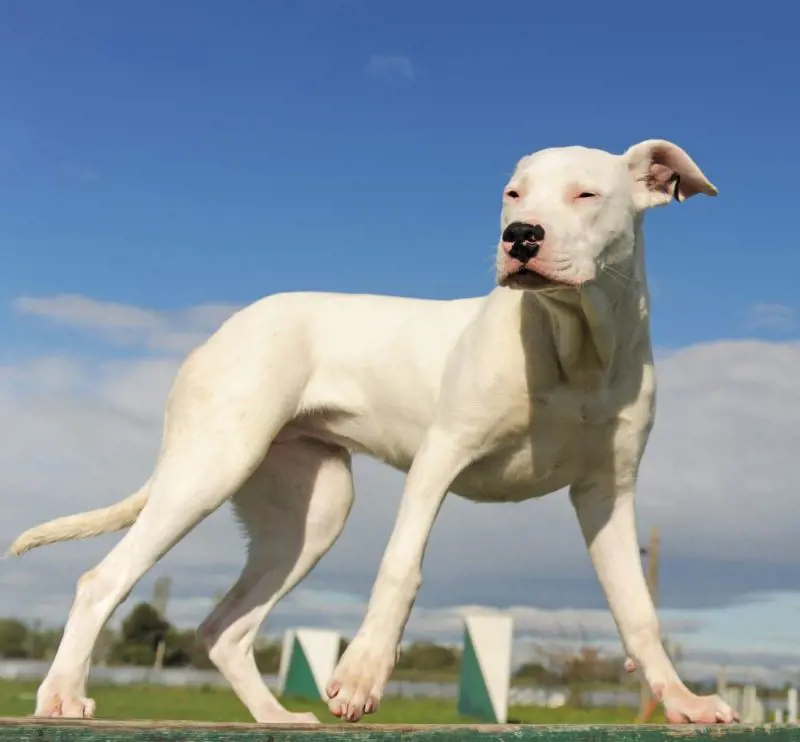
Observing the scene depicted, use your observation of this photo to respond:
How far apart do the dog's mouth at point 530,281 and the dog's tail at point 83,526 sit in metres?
2.60

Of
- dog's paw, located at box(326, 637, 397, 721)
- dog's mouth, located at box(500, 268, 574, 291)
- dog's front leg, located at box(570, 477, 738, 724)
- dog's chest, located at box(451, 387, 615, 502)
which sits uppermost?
dog's mouth, located at box(500, 268, 574, 291)

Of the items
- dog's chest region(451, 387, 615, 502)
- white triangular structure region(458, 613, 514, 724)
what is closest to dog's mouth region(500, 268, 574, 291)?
dog's chest region(451, 387, 615, 502)

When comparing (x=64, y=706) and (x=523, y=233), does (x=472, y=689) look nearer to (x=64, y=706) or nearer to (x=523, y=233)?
(x=64, y=706)

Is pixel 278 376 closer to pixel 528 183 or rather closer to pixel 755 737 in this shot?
pixel 528 183

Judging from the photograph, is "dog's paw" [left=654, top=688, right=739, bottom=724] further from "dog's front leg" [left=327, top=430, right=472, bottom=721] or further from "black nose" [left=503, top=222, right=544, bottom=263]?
"black nose" [left=503, top=222, right=544, bottom=263]

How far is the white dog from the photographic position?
4375 millimetres

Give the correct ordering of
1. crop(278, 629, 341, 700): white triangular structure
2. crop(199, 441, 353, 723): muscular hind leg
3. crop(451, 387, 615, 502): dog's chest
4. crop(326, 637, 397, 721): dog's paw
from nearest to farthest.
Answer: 1. crop(326, 637, 397, 721): dog's paw
2. crop(451, 387, 615, 502): dog's chest
3. crop(199, 441, 353, 723): muscular hind leg
4. crop(278, 629, 341, 700): white triangular structure

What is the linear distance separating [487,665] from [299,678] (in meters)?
5.94

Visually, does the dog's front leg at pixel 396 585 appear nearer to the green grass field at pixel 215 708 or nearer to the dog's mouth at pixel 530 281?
the dog's mouth at pixel 530 281

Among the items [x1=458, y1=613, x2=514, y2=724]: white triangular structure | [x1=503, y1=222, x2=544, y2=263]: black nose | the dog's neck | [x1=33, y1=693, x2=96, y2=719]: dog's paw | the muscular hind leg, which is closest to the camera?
[x1=503, y1=222, x2=544, y2=263]: black nose

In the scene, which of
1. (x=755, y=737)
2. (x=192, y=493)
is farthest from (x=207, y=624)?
(x=755, y=737)

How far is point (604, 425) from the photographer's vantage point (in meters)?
4.94

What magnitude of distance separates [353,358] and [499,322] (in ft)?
3.24

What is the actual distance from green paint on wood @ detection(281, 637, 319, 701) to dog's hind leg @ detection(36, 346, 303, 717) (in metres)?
19.1
